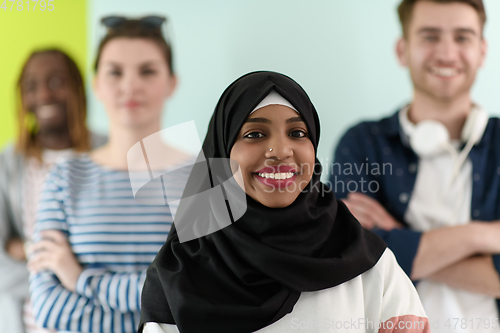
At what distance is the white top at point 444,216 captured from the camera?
4.92 ft

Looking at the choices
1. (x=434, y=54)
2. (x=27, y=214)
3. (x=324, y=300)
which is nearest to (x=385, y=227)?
(x=324, y=300)

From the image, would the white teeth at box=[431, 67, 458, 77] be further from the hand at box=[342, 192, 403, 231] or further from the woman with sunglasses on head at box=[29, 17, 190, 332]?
the woman with sunglasses on head at box=[29, 17, 190, 332]

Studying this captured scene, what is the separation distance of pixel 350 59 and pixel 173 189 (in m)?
1.32

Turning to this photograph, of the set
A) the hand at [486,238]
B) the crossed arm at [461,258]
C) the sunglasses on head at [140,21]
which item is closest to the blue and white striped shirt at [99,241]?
the sunglasses on head at [140,21]

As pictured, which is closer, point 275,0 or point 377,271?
point 377,271

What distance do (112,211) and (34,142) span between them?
2.37ft

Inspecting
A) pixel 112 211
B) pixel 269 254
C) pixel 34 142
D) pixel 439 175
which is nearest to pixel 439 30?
pixel 439 175

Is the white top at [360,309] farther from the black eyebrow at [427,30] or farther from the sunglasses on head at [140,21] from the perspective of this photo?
the sunglasses on head at [140,21]

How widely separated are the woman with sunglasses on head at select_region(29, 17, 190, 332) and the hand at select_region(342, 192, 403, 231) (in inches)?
23.7

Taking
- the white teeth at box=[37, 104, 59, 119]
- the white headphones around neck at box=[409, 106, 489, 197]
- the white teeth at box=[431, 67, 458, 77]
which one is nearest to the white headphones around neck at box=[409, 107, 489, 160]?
the white headphones around neck at box=[409, 106, 489, 197]

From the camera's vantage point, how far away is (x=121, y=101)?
169 cm

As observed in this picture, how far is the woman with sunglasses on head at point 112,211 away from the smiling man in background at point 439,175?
72 cm

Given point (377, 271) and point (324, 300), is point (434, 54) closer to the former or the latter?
point (377, 271)

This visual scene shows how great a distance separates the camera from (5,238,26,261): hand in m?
1.95
